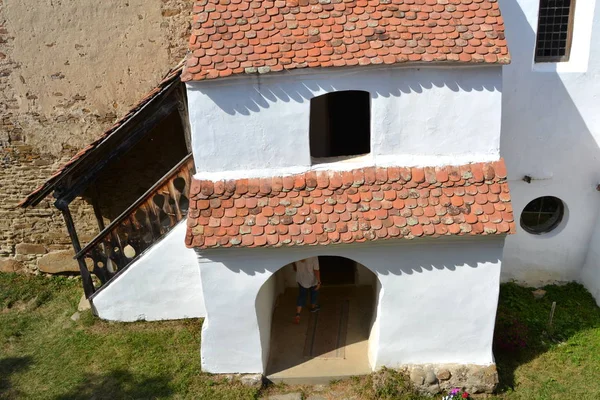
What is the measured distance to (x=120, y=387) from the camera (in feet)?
23.9

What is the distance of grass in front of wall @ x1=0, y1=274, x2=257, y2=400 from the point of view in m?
A: 7.22

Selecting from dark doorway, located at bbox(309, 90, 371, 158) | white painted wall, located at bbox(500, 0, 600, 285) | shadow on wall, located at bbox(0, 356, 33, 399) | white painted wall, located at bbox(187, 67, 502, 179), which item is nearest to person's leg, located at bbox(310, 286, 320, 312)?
dark doorway, located at bbox(309, 90, 371, 158)

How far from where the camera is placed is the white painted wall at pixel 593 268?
350 inches

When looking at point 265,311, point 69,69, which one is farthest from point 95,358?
point 69,69

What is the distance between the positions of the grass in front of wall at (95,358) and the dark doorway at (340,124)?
152 inches

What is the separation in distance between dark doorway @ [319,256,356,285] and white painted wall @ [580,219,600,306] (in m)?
4.28

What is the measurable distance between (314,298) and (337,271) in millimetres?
1095

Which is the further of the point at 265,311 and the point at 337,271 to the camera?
the point at 337,271

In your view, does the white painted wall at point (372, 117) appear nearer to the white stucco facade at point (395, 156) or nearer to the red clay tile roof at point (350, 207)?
the white stucco facade at point (395, 156)

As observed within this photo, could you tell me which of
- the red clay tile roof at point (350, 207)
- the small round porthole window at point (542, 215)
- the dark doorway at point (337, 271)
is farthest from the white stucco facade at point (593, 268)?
the dark doorway at point (337, 271)

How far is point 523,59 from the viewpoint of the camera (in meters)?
8.06

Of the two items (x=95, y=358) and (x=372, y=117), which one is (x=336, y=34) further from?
(x=95, y=358)

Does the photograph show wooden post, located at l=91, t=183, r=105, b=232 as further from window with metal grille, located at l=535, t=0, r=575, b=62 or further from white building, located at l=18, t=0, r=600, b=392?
window with metal grille, located at l=535, t=0, r=575, b=62

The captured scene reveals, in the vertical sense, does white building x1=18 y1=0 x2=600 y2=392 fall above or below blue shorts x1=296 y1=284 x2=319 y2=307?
above
